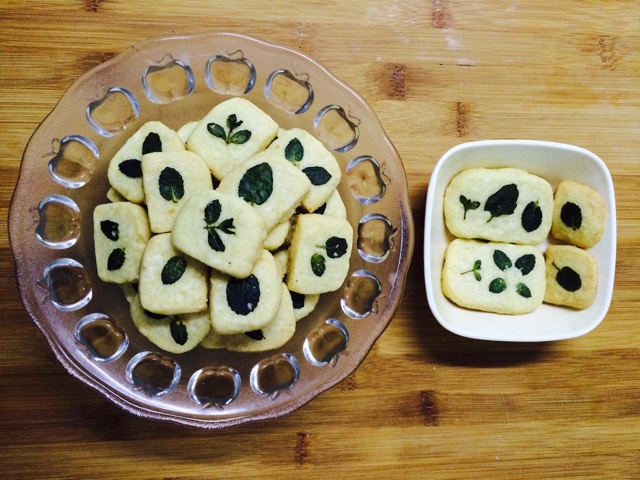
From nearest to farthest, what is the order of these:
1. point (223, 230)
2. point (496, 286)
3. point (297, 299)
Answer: point (223, 230) → point (297, 299) → point (496, 286)

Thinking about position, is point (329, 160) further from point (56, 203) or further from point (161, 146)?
point (56, 203)

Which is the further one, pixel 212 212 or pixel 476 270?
pixel 476 270

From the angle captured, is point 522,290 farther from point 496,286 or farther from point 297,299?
point 297,299

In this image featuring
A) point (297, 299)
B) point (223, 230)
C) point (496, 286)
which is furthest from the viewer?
point (496, 286)

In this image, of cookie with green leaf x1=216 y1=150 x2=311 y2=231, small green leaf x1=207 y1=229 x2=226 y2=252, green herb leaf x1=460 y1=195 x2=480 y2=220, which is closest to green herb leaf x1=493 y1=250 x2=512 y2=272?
green herb leaf x1=460 y1=195 x2=480 y2=220

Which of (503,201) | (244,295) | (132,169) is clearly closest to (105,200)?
(132,169)

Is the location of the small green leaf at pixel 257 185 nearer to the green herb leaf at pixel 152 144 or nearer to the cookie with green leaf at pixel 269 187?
the cookie with green leaf at pixel 269 187

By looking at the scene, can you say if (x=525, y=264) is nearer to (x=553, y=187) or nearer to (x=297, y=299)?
(x=553, y=187)

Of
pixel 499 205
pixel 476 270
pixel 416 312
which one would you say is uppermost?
pixel 499 205

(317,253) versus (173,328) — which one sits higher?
(317,253)
